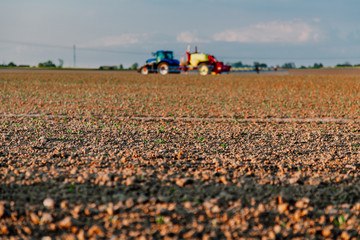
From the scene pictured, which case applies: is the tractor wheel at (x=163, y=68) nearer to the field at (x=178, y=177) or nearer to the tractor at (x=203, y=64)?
the tractor at (x=203, y=64)

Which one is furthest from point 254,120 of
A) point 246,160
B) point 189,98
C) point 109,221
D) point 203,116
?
point 109,221

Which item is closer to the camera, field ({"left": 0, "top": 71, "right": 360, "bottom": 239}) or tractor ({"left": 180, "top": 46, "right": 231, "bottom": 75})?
field ({"left": 0, "top": 71, "right": 360, "bottom": 239})

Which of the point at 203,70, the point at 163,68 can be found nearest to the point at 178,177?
the point at 203,70

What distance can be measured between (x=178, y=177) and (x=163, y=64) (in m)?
26.7

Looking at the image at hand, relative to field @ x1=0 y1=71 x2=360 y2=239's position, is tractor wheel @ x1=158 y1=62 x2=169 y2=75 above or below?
above

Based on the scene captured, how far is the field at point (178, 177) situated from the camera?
12.0ft

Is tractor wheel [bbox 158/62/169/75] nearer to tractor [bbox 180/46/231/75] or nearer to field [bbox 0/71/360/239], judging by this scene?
tractor [bbox 180/46/231/75]

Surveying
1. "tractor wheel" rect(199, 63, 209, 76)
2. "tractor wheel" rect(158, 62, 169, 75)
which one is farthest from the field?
"tractor wheel" rect(158, 62, 169, 75)

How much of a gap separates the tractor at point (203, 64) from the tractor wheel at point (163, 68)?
1244 millimetres

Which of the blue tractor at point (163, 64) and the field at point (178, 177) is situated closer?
the field at point (178, 177)

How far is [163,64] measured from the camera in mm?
30984

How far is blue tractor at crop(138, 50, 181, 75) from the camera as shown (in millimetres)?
30859

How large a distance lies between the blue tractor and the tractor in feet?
2.28

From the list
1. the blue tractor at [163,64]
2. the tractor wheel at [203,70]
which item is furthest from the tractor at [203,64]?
the blue tractor at [163,64]
